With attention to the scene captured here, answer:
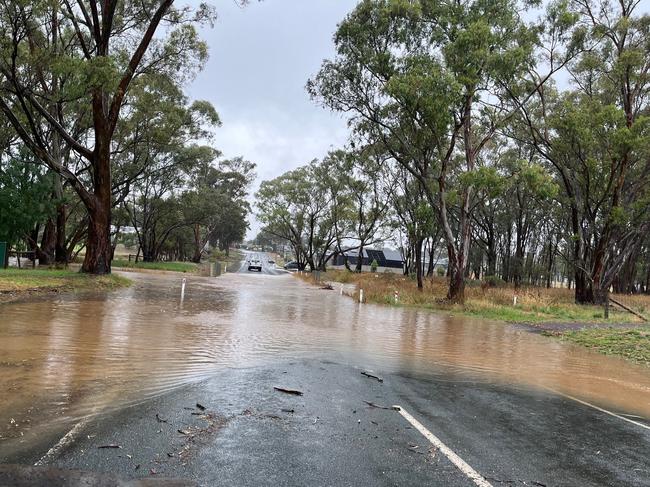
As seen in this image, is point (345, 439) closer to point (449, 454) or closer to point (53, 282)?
point (449, 454)

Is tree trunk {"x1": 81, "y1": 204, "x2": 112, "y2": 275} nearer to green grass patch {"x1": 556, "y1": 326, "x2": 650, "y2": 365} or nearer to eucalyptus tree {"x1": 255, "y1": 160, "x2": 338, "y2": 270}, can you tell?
green grass patch {"x1": 556, "y1": 326, "x2": 650, "y2": 365}

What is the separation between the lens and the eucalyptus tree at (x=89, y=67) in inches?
675

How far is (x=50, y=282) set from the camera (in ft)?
60.8

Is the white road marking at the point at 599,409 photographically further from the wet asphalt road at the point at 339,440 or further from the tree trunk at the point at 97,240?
the tree trunk at the point at 97,240

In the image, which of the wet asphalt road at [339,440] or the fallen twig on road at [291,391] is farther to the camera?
the fallen twig on road at [291,391]

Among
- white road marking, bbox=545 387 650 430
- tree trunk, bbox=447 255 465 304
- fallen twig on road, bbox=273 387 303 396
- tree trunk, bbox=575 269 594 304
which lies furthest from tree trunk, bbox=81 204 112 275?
tree trunk, bbox=575 269 594 304

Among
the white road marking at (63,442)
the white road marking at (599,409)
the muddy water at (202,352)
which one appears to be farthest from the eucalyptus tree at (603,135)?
the white road marking at (63,442)

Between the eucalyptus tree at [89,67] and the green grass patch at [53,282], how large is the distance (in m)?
1.35

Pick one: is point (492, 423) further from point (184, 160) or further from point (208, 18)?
point (184, 160)

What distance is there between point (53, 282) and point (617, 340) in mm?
19372

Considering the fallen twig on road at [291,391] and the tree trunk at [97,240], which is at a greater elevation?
the tree trunk at [97,240]

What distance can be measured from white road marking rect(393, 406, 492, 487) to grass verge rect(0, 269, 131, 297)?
562 inches

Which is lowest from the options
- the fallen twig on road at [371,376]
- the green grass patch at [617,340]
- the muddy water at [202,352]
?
the muddy water at [202,352]

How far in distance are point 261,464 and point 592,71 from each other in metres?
30.6
